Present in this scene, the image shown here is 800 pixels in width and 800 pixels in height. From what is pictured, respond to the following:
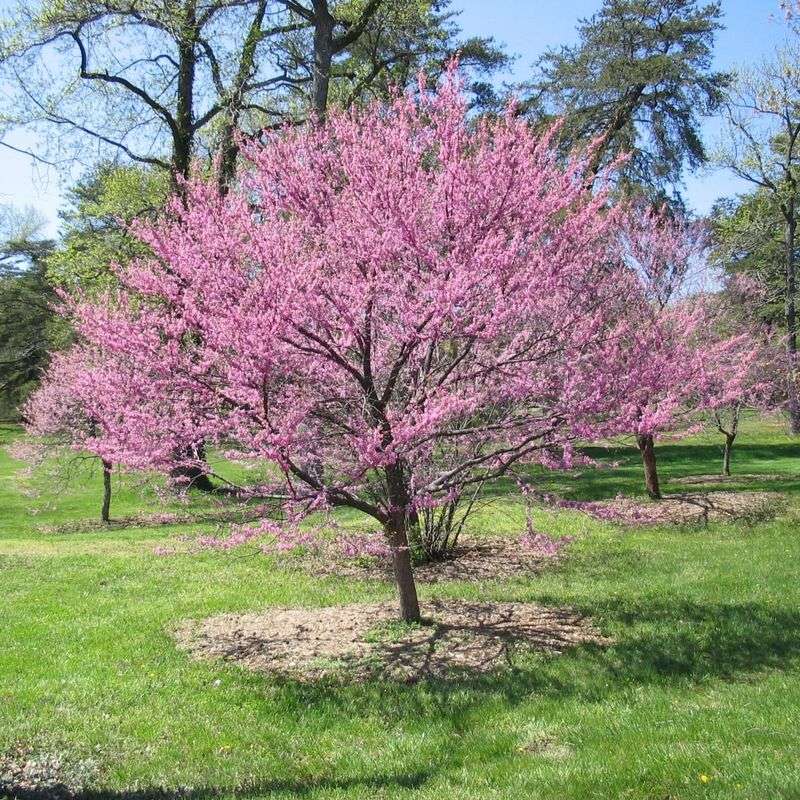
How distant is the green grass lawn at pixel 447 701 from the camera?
4258 millimetres

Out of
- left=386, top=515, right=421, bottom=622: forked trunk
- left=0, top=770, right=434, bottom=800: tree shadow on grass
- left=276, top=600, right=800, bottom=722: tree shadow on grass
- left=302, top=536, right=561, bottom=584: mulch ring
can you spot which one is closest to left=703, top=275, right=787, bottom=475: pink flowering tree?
left=302, top=536, right=561, bottom=584: mulch ring

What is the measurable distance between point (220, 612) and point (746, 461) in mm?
18693

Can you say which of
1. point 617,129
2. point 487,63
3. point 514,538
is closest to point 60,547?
point 514,538

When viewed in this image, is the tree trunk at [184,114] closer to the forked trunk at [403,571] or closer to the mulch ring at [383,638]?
the mulch ring at [383,638]

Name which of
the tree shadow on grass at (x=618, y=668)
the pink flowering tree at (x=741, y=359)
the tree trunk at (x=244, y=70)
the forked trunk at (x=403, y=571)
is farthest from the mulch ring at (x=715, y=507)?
the tree trunk at (x=244, y=70)

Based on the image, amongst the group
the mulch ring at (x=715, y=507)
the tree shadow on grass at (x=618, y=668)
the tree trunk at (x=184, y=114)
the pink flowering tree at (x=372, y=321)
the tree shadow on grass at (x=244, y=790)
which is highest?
the tree trunk at (x=184, y=114)

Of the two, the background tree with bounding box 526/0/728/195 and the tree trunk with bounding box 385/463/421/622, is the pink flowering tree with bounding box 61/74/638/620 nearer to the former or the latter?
the tree trunk with bounding box 385/463/421/622

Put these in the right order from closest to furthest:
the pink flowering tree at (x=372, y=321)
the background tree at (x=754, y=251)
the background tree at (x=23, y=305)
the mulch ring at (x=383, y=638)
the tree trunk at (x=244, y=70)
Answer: the pink flowering tree at (x=372, y=321) < the mulch ring at (x=383, y=638) < the tree trunk at (x=244, y=70) < the background tree at (x=754, y=251) < the background tree at (x=23, y=305)

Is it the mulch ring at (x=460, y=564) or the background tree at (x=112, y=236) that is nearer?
the mulch ring at (x=460, y=564)

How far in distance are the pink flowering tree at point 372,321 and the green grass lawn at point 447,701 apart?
5.18ft

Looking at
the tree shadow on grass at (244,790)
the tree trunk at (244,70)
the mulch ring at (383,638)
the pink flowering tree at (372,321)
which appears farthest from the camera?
the tree trunk at (244,70)

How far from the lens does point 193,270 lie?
568 centimetres

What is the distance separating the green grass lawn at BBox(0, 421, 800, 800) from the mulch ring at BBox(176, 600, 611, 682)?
25cm

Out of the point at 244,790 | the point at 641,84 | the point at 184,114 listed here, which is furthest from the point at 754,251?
the point at 244,790
